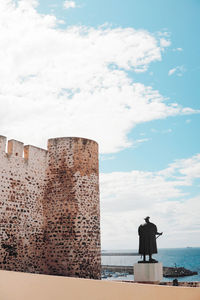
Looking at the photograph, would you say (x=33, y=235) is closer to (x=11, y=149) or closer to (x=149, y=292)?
(x=11, y=149)

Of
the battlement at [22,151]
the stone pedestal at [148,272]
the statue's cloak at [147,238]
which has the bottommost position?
the stone pedestal at [148,272]

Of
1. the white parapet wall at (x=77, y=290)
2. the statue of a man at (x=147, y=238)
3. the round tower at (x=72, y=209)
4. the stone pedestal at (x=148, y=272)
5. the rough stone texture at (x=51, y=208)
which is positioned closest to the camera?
the white parapet wall at (x=77, y=290)

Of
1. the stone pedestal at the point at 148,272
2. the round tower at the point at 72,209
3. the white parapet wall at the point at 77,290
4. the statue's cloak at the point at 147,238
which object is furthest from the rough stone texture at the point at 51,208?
the white parapet wall at the point at 77,290

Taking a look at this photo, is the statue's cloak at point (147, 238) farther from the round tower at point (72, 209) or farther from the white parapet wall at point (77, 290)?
the white parapet wall at point (77, 290)

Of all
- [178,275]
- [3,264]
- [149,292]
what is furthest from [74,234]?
[178,275]

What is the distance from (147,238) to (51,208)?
3.72m

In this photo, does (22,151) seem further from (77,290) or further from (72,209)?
(77,290)

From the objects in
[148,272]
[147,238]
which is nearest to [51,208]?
[147,238]

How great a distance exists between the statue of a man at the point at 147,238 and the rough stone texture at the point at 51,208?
2740 mm

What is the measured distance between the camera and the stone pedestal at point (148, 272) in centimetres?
787

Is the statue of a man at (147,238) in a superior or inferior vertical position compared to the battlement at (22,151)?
inferior

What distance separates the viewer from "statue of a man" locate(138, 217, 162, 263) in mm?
8234

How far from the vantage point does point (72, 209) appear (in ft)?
35.1

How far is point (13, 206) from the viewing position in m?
9.95
